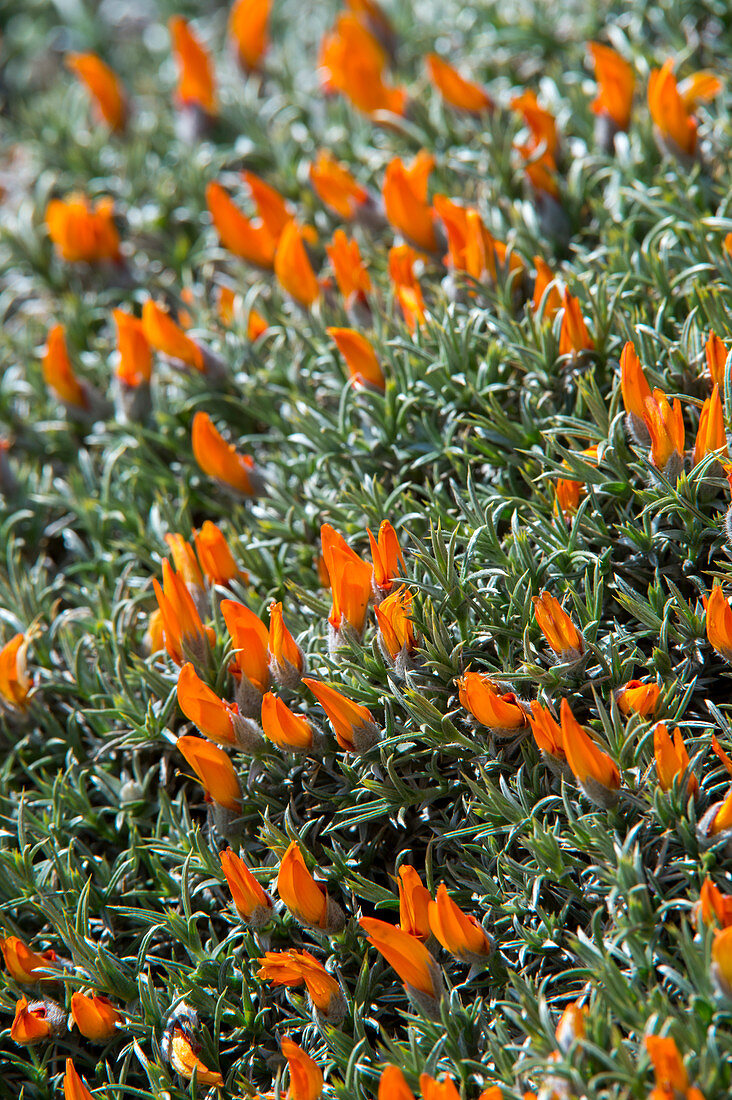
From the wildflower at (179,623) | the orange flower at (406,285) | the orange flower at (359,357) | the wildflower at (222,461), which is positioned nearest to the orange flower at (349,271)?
the orange flower at (406,285)

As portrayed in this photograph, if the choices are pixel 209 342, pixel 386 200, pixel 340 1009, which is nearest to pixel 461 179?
pixel 386 200

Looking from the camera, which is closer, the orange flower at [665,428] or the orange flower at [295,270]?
the orange flower at [665,428]

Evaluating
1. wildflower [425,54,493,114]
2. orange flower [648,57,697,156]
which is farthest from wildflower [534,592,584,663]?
wildflower [425,54,493,114]

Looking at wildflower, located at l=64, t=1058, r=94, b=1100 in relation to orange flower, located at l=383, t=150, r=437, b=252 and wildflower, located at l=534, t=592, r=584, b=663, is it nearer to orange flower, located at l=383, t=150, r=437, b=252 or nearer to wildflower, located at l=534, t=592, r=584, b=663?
wildflower, located at l=534, t=592, r=584, b=663

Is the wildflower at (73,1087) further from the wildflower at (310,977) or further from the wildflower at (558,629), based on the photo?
the wildflower at (558,629)

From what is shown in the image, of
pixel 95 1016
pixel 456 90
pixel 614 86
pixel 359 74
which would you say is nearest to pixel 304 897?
pixel 95 1016

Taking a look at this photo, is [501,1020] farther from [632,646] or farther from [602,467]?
[602,467]
